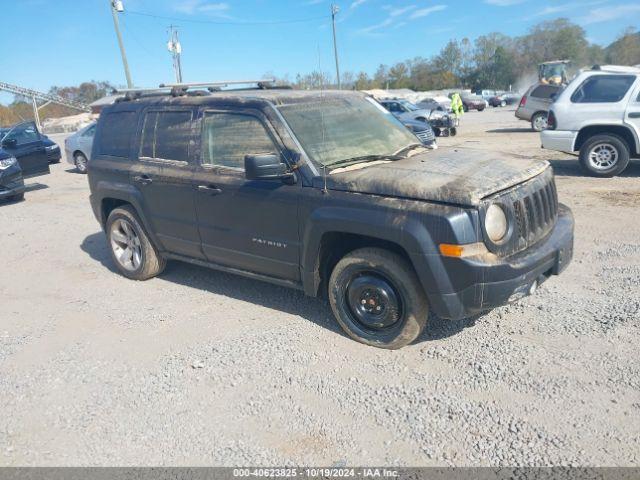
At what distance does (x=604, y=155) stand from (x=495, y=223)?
741 cm

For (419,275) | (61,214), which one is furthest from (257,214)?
(61,214)

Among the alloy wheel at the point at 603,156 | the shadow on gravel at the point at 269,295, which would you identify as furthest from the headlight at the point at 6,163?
the alloy wheel at the point at 603,156

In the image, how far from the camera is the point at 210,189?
4.58 metres

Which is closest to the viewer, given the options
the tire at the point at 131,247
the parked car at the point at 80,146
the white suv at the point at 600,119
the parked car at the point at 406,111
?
the tire at the point at 131,247

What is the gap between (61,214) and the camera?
9.70m

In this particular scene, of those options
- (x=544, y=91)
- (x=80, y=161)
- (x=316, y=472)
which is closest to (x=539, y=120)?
(x=544, y=91)

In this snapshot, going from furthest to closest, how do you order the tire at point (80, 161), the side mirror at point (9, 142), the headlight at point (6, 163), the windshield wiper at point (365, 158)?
the tire at point (80, 161), the side mirror at point (9, 142), the headlight at point (6, 163), the windshield wiper at point (365, 158)

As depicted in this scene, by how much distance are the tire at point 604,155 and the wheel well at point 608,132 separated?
7cm

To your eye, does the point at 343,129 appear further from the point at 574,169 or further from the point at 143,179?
the point at 574,169

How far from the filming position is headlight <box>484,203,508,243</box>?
135 inches

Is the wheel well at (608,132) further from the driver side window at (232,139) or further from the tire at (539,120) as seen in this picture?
the tire at (539,120)

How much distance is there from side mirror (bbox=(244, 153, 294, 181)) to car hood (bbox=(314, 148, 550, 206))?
0.96 ft

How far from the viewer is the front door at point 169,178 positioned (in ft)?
15.9

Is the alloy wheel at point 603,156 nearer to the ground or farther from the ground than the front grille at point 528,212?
nearer to the ground
